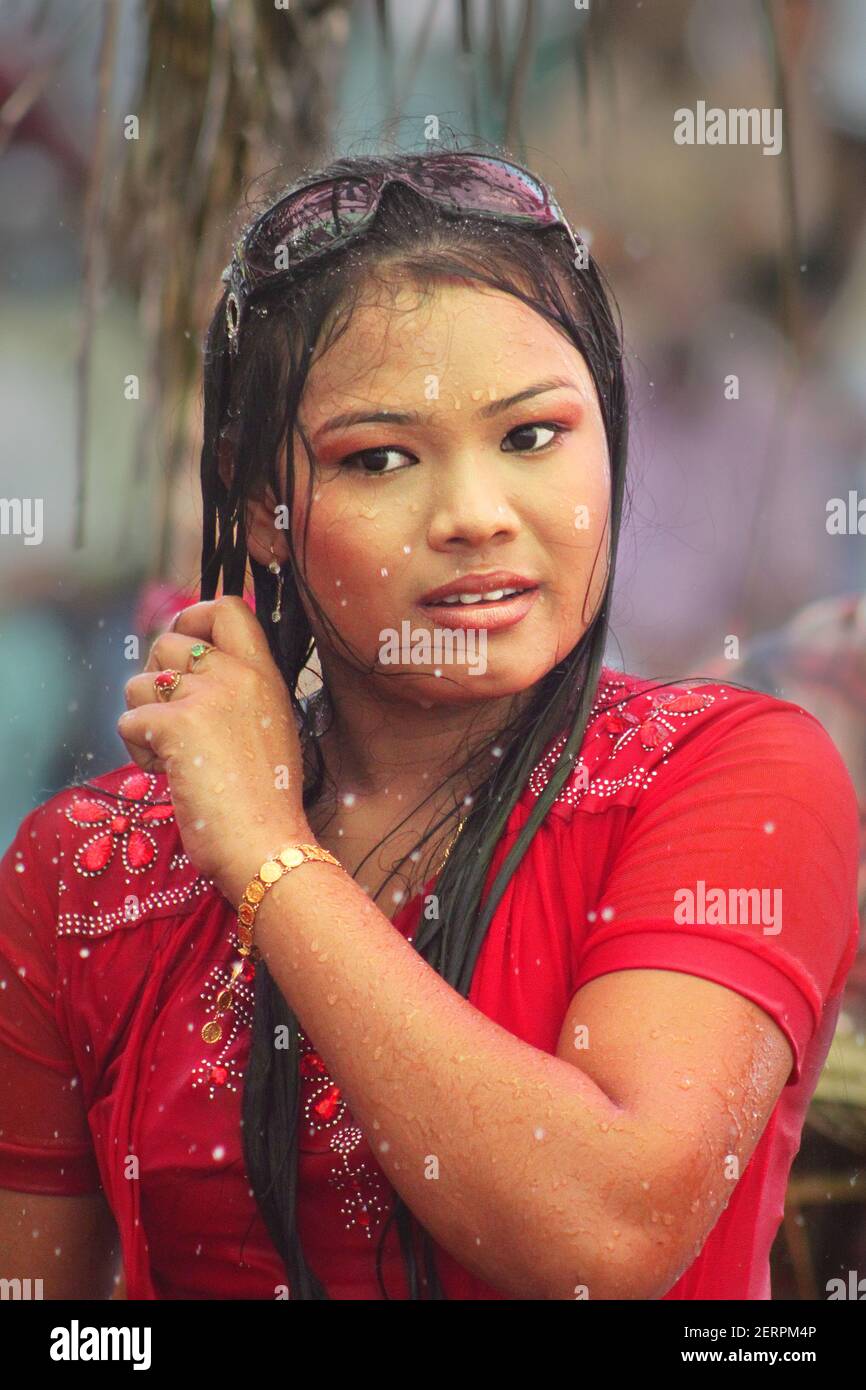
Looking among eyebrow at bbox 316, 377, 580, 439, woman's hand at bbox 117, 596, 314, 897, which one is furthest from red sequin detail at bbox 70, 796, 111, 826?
eyebrow at bbox 316, 377, 580, 439

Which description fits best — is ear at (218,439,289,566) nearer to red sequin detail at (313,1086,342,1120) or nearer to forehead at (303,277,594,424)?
forehead at (303,277,594,424)

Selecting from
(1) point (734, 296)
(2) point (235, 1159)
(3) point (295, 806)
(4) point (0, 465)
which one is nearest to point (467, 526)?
(3) point (295, 806)

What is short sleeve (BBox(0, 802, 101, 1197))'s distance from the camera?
123 cm

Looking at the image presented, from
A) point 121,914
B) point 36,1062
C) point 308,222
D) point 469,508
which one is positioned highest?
point 308,222

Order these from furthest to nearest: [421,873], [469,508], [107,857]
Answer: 1. [107,857]
2. [421,873]
3. [469,508]

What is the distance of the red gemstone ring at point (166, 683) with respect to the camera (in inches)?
43.5

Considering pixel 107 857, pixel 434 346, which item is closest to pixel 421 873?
pixel 107 857

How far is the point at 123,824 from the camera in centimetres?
126

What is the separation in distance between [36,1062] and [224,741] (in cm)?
38

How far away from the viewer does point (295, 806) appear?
103 centimetres

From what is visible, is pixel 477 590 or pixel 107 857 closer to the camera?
pixel 477 590

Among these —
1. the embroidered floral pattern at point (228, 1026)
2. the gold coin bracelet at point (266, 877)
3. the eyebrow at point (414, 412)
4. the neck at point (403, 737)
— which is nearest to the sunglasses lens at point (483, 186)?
the eyebrow at point (414, 412)

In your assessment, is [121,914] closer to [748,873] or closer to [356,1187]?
[356,1187]

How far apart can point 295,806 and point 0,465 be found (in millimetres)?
847
